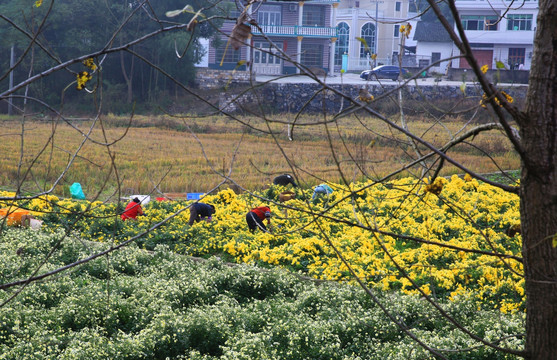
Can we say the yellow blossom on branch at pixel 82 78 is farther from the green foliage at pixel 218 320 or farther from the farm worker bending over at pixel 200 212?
the farm worker bending over at pixel 200 212

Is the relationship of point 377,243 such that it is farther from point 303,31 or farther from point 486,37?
point 486,37

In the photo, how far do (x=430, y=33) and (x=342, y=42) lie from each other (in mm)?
7789

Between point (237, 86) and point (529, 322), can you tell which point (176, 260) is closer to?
point (529, 322)

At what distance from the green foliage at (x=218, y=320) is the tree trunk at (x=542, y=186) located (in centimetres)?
235

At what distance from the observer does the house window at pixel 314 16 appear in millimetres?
44688

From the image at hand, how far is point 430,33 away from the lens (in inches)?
1875

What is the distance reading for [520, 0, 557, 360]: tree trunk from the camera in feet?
5.18

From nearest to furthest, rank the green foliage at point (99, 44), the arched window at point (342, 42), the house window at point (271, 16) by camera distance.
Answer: the green foliage at point (99, 44)
the house window at point (271, 16)
the arched window at point (342, 42)

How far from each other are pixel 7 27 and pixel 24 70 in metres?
2.50

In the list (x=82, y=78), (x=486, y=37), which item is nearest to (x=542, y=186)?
(x=82, y=78)

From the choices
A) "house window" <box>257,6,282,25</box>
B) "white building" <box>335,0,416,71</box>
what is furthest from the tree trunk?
"white building" <box>335,0,416,71</box>

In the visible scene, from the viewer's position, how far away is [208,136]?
24328mm

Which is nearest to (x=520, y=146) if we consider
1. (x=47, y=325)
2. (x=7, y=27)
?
(x=47, y=325)

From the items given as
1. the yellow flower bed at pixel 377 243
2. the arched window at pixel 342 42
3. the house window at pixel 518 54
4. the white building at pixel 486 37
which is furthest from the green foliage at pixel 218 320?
the arched window at pixel 342 42
